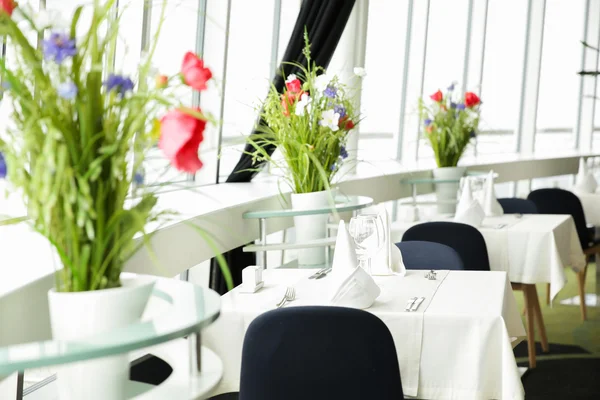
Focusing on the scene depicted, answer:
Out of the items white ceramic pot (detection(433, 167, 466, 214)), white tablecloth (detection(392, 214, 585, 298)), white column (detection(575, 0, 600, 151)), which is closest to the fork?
white tablecloth (detection(392, 214, 585, 298))

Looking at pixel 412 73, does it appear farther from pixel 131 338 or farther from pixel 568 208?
pixel 131 338

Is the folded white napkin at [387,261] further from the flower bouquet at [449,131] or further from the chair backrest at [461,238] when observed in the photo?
Answer: the flower bouquet at [449,131]

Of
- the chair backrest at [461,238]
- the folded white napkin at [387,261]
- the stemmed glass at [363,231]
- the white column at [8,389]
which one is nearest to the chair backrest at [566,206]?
the chair backrest at [461,238]

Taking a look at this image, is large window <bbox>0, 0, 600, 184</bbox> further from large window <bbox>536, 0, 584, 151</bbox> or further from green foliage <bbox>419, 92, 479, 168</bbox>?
green foliage <bbox>419, 92, 479, 168</bbox>

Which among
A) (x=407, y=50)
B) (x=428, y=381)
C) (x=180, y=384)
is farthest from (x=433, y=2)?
(x=180, y=384)

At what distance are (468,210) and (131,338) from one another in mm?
3354

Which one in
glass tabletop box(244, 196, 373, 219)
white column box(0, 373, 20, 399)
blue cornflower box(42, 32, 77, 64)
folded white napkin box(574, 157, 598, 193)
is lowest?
white column box(0, 373, 20, 399)

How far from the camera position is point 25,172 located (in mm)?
1188

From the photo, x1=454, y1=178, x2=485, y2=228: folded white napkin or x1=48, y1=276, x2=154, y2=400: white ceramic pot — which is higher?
x1=454, y1=178, x2=485, y2=228: folded white napkin

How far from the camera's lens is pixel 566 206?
555cm

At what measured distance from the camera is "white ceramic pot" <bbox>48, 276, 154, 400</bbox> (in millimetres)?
1224

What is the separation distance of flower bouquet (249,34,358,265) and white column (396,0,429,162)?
4.14 m

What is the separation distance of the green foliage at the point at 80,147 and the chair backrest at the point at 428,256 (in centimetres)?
206

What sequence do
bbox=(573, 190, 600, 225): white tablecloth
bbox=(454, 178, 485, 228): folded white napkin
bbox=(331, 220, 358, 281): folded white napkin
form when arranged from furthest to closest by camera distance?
bbox=(573, 190, 600, 225): white tablecloth → bbox=(454, 178, 485, 228): folded white napkin → bbox=(331, 220, 358, 281): folded white napkin
